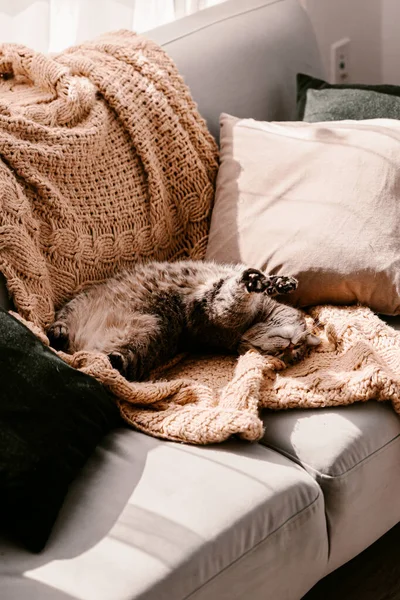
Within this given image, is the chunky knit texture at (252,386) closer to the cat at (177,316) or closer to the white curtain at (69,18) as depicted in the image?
the cat at (177,316)

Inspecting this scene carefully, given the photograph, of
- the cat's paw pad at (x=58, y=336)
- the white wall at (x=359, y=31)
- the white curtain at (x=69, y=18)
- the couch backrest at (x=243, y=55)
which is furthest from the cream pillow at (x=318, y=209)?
the white wall at (x=359, y=31)

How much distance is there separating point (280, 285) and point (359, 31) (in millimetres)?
2085

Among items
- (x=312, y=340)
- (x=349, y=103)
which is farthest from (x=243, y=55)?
(x=312, y=340)

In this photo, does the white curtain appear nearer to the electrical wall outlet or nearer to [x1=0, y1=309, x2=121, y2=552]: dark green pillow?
the electrical wall outlet

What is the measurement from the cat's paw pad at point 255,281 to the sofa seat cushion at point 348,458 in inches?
12.1

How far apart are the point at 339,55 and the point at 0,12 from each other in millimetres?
1643

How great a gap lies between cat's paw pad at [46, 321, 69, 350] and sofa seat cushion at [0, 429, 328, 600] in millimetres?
298

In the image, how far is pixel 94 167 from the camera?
1857mm

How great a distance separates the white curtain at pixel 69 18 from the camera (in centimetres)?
232

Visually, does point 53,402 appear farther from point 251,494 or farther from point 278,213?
point 278,213

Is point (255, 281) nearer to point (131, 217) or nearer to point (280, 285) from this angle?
point (280, 285)

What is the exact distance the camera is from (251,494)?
127 centimetres

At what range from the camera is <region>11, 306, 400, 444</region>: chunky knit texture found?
1401 mm

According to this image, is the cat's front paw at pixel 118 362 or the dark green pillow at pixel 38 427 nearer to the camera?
the dark green pillow at pixel 38 427
